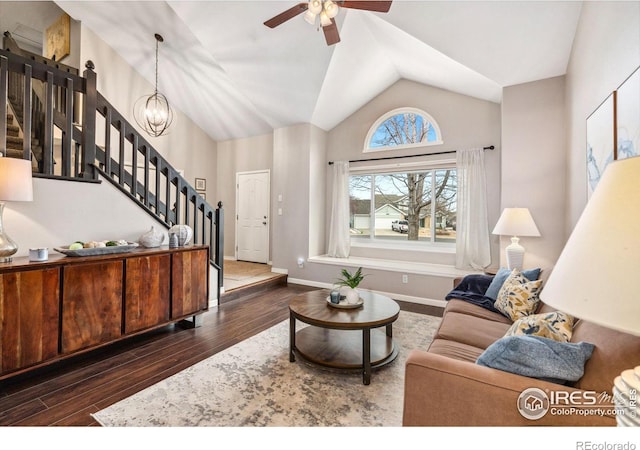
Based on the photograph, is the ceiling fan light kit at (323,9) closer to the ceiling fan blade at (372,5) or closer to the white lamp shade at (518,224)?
the ceiling fan blade at (372,5)

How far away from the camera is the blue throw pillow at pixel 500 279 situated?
8.30ft

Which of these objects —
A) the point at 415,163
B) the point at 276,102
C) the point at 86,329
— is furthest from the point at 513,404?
the point at 276,102

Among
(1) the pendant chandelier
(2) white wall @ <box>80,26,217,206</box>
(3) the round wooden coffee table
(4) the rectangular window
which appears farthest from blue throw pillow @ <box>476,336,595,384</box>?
(2) white wall @ <box>80,26,217,206</box>

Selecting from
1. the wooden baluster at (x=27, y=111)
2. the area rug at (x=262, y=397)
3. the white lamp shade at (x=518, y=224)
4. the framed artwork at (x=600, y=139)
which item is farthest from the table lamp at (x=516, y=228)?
the wooden baluster at (x=27, y=111)

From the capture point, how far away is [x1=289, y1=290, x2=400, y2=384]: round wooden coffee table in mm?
2158

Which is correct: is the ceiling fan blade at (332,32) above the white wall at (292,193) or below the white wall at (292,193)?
above

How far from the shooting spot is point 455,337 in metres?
1.94

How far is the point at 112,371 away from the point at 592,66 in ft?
15.0

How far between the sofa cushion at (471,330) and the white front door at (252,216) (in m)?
4.49

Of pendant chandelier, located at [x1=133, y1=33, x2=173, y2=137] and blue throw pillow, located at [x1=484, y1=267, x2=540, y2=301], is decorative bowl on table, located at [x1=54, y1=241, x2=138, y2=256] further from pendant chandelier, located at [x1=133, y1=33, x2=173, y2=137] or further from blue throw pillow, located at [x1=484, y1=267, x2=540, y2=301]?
blue throw pillow, located at [x1=484, y1=267, x2=540, y2=301]

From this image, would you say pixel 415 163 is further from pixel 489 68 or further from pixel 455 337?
pixel 455 337

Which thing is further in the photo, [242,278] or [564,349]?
[242,278]
